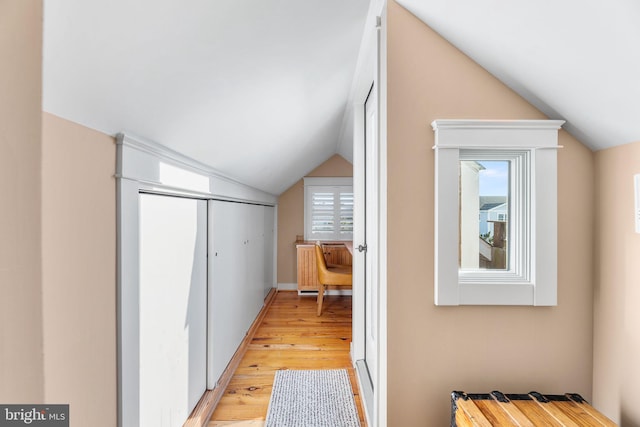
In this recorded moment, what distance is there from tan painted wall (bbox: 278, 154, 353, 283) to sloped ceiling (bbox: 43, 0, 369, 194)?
9.95 feet

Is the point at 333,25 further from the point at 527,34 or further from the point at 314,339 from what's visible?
the point at 314,339

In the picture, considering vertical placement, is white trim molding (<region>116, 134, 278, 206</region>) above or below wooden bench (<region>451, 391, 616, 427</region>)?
above

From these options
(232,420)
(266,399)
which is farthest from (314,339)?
(232,420)

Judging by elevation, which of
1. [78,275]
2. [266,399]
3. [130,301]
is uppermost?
[78,275]

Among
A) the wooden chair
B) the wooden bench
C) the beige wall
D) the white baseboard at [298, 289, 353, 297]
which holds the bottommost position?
the white baseboard at [298, 289, 353, 297]

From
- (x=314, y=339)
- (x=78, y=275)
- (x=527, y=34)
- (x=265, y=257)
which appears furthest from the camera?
(x=265, y=257)

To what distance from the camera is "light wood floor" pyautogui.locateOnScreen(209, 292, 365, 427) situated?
1989 millimetres

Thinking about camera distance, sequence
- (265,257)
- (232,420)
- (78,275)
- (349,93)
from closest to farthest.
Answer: (78,275) → (232,420) → (349,93) → (265,257)

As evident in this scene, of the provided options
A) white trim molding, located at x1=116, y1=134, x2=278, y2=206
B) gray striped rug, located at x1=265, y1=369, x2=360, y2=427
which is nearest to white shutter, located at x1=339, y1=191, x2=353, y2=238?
gray striped rug, located at x1=265, y1=369, x2=360, y2=427

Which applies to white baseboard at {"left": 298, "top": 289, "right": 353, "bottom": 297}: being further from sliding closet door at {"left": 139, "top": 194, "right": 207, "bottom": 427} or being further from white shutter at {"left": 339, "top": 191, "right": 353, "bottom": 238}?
sliding closet door at {"left": 139, "top": 194, "right": 207, "bottom": 427}

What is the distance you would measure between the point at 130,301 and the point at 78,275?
0.25 m

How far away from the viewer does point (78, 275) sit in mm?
863

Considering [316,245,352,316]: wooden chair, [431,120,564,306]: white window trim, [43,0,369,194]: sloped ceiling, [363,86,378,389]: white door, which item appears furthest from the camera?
[316,245,352,316]: wooden chair

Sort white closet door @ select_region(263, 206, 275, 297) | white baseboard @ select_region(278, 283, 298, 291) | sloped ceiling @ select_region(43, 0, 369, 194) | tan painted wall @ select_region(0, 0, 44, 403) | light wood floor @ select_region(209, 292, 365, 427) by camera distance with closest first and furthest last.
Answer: tan painted wall @ select_region(0, 0, 44, 403)
sloped ceiling @ select_region(43, 0, 369, 194)
light wood floor @ select_region(209, 292, 365, 427)
white closet door @ select_region(263, 206, 275, 297)
white baseboard @ select_region(278, 283, 298, 291)
